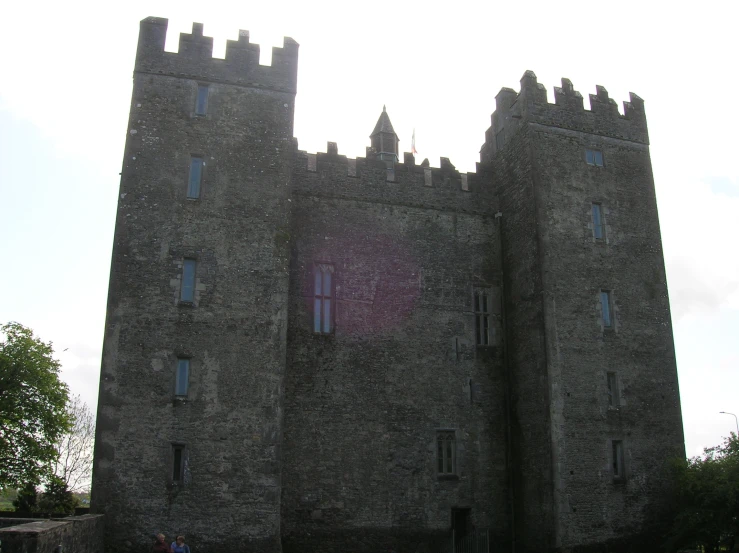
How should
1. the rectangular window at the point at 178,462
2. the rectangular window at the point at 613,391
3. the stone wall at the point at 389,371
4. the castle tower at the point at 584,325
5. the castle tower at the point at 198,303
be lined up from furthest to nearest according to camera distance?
the rectangular window at the point at 613,391 → the stone wall at the point at 389,371 → the castle tower at the point at 584,325 → the rectangular window at the point at 178,462 → the castle tower at the point at 198,303

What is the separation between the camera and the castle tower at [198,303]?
17312mm

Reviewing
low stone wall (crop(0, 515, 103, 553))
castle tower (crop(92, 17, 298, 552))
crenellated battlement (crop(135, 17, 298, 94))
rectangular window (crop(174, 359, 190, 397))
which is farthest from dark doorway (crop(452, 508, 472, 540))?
crenellated battlement (crop(135, 17, 298, 94))

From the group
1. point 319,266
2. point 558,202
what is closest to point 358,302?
point 319,266

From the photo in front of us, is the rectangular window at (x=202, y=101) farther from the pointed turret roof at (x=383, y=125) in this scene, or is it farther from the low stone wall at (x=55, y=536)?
A: the pointed turret roof at (x=383, y=125)

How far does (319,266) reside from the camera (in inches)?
858

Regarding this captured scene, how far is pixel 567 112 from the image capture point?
2327 centimetres

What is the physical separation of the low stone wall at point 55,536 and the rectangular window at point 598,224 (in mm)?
16441

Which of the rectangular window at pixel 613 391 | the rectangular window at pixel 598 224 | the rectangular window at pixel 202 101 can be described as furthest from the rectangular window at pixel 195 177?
the rectangular window at pixel 613 391

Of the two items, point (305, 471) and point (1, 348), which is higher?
point (1, 348)

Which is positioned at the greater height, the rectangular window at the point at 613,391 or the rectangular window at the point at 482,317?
the rectangular window at the point at 482,317

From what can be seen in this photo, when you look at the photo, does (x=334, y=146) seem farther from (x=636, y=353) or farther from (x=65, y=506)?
(x=65, y=506)

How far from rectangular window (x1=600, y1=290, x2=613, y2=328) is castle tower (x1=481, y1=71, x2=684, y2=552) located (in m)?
0.04

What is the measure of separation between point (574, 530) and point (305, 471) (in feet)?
25.1

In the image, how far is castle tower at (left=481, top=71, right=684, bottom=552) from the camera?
64.7 ft
